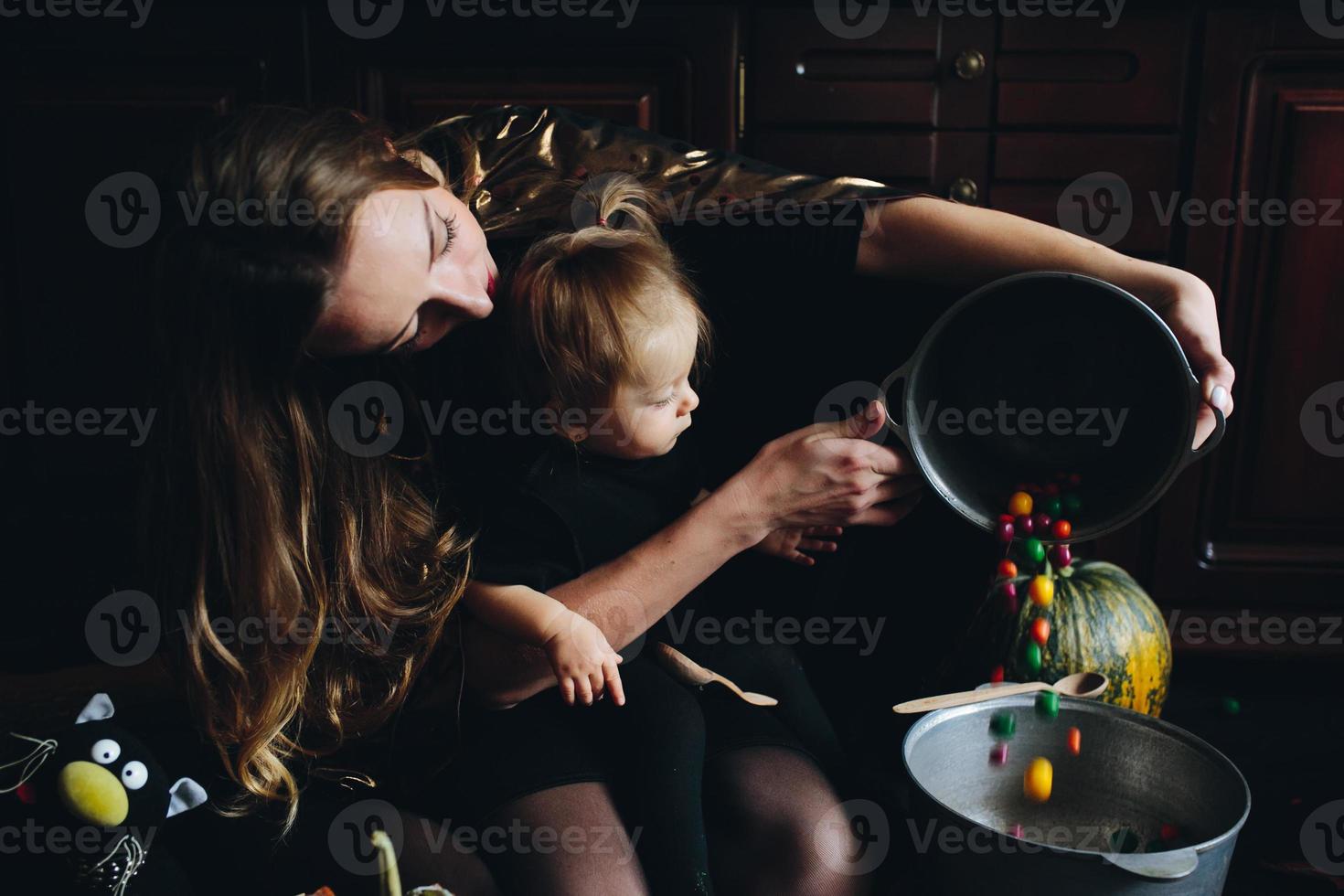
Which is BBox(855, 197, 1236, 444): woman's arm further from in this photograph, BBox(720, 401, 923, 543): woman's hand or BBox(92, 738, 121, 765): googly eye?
BBox(92, 738, 121, 765): googly eye

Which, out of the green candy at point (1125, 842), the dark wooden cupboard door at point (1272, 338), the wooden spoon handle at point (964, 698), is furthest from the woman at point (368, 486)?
the dark wooden cupboard door at point (1272, 338)

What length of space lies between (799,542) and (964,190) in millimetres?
641

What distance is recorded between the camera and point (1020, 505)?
38.2 inches

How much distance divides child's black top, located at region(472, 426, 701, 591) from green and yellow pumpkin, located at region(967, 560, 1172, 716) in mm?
427

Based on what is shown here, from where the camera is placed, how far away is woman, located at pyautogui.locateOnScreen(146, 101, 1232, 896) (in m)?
0.81

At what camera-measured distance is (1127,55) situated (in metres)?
1.39

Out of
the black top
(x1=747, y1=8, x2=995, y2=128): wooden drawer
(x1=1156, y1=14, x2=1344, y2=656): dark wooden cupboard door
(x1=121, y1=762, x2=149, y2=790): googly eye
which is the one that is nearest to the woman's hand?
the black top

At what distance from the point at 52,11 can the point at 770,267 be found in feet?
3.45

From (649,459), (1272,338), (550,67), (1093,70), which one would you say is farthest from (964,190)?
(649,459)

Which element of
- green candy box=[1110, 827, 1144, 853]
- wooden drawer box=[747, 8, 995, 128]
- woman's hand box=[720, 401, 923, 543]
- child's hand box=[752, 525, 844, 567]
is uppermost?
wooden drawer box=[747, 8, 995, 128]

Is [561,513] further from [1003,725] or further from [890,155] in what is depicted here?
[890,155]

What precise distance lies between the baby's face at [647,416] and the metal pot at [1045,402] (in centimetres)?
18

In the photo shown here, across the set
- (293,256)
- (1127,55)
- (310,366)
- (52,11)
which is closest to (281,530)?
(310,366)

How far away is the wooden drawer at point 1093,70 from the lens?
54.1 inches
